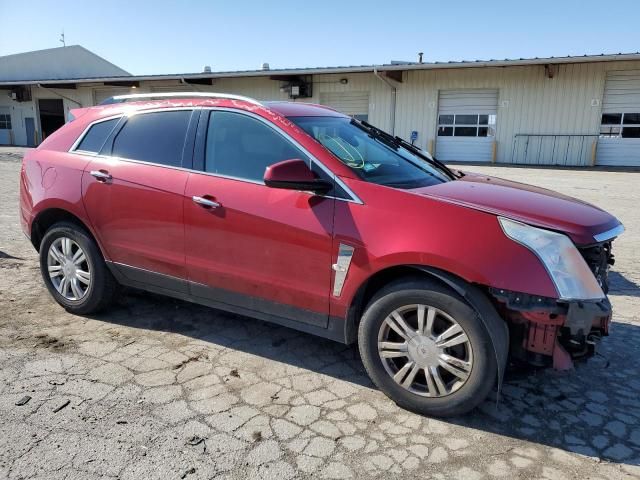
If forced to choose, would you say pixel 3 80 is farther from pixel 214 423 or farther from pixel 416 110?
pixel 214 423

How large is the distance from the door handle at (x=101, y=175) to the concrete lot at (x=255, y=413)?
119 cm

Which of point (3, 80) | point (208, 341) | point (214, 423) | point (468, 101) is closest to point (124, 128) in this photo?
point (208, 341)

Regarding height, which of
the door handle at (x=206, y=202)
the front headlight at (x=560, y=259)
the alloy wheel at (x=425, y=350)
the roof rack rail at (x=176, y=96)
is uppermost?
the roof rack rail at (x=176, y=96)

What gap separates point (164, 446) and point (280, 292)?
111 cm

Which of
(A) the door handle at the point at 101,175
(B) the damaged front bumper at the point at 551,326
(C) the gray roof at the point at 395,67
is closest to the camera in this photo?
(B) the damaged front bumper at the point at 551,326

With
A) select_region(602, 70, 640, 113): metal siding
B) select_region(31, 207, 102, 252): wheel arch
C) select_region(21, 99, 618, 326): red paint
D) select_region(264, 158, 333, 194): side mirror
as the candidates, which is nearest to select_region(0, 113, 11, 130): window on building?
select_region(602, 70, 640, 113): metal siding

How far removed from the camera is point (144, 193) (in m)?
3.62

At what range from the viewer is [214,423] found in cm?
269

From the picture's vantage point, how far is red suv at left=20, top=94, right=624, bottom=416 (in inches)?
101

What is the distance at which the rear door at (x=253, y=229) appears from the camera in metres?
3.00

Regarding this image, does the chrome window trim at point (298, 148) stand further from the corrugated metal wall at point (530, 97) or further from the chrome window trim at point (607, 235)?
the corrugated metal wall at point (530, 97)

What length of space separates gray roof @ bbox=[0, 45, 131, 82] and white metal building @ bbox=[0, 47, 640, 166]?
16.5 metres

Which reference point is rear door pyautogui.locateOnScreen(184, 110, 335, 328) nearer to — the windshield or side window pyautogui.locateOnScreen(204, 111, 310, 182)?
side window pyautogui.locateOnScreen(204, 111, 310, 182)

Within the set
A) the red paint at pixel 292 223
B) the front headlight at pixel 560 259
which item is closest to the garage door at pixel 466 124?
the red paint at pixel 292 223
